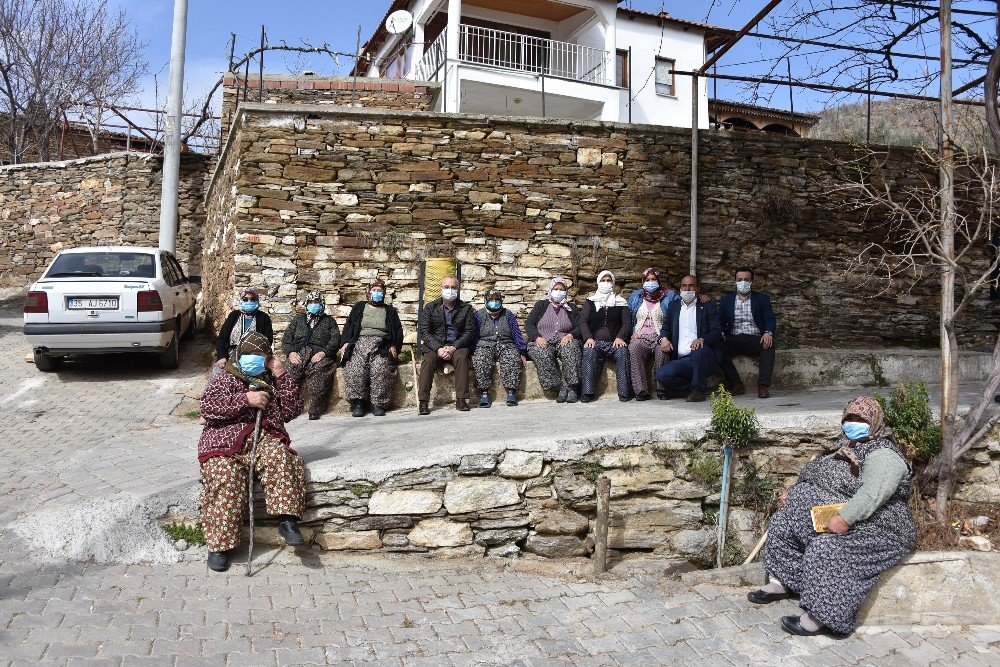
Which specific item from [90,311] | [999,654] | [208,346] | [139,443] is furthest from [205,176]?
[999,654]

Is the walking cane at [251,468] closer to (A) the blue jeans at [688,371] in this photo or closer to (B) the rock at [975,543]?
(A) the blue jeans at [688,371]

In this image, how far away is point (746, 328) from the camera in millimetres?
8195

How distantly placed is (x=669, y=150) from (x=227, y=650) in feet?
28.1

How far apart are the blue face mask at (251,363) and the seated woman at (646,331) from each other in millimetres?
4156

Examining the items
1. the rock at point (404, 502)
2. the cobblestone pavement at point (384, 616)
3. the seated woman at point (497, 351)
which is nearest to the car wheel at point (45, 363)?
the cobblestone pavement at point (384, 616)

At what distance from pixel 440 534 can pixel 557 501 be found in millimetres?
837

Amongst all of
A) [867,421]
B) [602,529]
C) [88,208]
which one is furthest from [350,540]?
[88,208]

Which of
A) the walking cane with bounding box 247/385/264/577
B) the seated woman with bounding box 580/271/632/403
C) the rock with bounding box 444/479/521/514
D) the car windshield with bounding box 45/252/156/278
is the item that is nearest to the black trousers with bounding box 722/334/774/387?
the seated woman with bounding box 580/271/632/403

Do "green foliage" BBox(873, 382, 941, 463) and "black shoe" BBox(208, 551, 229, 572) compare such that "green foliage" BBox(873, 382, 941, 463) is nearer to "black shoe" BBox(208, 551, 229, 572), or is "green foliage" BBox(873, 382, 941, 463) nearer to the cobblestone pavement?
the cobblestone pavement

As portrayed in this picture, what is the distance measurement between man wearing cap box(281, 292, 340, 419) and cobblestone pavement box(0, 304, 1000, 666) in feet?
7.39

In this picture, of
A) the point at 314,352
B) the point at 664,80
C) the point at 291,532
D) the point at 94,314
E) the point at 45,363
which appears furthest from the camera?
the point at 664,80

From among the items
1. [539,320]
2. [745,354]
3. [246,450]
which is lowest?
[246,450]

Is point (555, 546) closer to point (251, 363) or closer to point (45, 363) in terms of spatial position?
point (251, 363)

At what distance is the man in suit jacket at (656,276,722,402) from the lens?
24.9 ft
